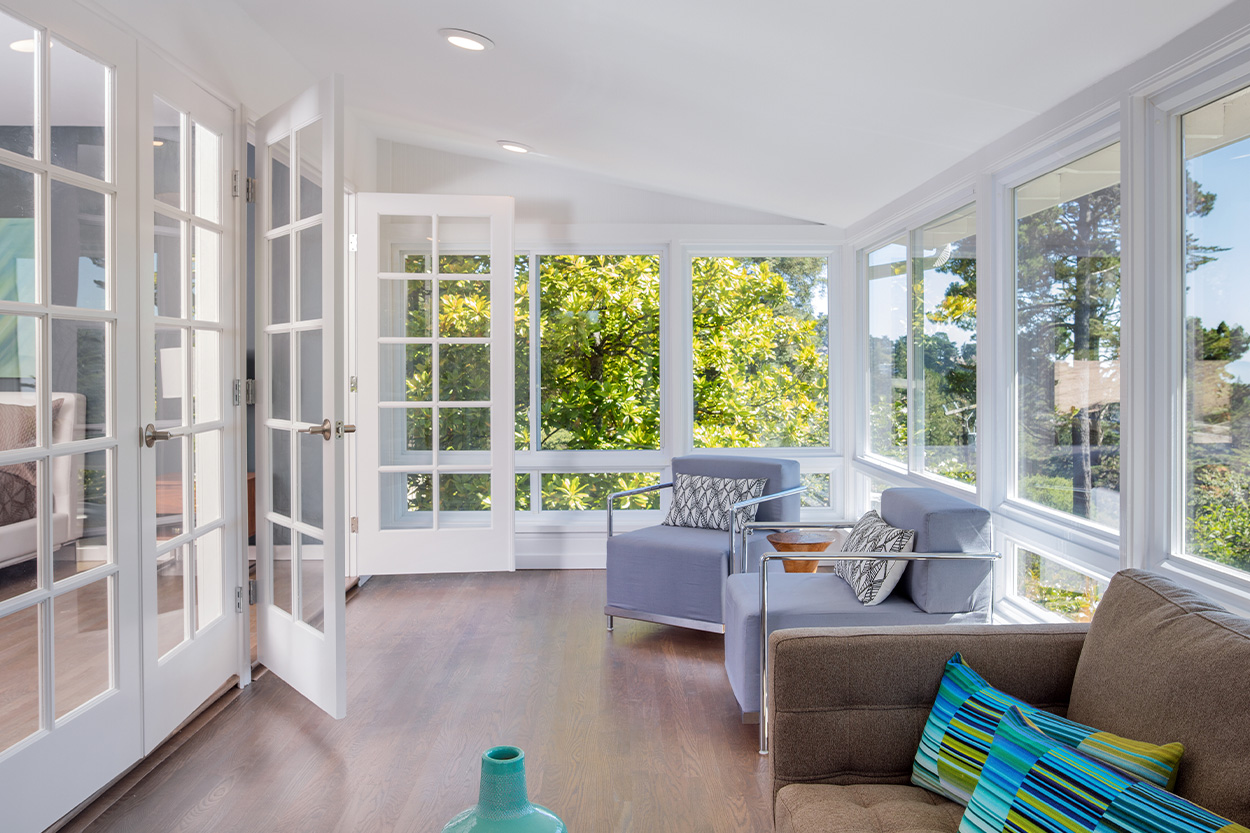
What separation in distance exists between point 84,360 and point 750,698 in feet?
7.40

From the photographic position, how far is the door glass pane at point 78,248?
2.15 m

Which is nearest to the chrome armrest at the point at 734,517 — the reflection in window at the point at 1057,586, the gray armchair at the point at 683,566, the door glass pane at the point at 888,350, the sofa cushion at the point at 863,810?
the gray armchair at the point at 683,566

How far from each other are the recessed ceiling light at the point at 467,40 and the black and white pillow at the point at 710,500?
2251mm

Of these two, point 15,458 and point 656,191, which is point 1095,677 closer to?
point 15,458

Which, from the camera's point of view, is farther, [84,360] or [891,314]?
[891,314]

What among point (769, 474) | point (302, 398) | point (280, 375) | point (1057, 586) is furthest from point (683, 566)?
point (280, 375)

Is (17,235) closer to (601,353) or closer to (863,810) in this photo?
(863,810)

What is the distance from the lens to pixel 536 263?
17.8 ft

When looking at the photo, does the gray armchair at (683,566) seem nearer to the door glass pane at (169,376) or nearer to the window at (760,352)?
the window at (760,352)

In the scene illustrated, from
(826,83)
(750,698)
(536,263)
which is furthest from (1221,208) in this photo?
(536,263)

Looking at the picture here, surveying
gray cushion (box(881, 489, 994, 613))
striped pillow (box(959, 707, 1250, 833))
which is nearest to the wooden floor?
gray cushion (box(881, 489, 994, 613))

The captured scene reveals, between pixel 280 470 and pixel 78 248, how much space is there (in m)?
1.10

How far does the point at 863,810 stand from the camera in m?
1.50

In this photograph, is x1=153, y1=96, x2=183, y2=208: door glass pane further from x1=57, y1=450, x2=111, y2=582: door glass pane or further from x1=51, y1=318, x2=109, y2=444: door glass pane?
x1=57, y1=450, x2=111, y2=582: door glass pane
